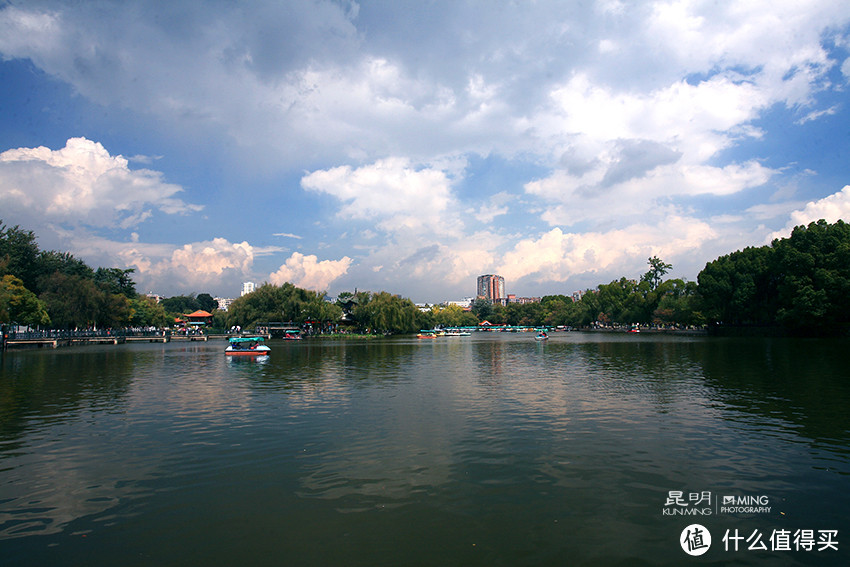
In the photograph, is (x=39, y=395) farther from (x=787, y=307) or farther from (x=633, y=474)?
(x=787, y=307)

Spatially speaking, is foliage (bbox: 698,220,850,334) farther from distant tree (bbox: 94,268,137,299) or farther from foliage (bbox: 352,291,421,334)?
distant tree (bbox: 94,268,137,299)

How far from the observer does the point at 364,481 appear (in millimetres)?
10148

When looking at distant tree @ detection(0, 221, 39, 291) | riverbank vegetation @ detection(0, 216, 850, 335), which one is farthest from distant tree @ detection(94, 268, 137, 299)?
distant tree @ detection(0, 221, 39, 291)

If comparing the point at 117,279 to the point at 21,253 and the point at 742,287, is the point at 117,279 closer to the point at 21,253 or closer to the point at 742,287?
the point at 21,253

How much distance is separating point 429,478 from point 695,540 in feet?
16.5

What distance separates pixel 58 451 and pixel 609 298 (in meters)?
146

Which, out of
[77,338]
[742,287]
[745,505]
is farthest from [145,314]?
[745,505]

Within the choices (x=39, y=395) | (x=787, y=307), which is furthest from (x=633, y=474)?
(x=787, y=307)

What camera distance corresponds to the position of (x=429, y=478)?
10.3m

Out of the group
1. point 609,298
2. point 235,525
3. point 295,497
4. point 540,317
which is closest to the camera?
point 235,525

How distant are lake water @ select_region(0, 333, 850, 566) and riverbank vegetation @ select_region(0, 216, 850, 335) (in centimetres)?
5274

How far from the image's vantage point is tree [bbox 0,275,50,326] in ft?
186

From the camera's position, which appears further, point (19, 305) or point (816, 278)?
point (816, 278)

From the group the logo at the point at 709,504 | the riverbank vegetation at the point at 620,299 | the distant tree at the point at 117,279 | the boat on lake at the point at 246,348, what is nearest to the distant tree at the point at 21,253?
the riverbank vegetation at the point at 620,299
